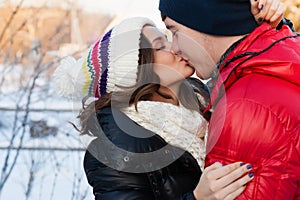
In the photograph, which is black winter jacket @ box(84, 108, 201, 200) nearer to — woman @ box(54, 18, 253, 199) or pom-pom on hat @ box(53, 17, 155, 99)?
woman @ box(54, 18, 253, 199)

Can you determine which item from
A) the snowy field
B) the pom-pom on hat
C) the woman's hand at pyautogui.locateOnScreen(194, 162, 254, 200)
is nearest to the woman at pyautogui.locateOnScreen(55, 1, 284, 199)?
the pom-pom on hat

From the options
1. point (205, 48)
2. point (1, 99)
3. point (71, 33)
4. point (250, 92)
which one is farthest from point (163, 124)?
point (71, 33)

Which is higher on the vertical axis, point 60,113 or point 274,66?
point 274,66

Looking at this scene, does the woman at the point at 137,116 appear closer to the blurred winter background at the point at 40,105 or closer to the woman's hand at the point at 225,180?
the woman's hand at the point at 225,180

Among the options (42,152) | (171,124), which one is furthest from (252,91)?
(42,152)

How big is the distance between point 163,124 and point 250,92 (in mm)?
583

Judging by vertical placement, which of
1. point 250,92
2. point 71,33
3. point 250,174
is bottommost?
point 71,33

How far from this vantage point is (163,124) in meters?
1.99

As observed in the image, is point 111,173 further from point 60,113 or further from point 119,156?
point 60,113

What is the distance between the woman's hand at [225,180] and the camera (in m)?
1.47

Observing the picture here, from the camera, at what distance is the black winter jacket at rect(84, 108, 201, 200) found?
1.86 meters

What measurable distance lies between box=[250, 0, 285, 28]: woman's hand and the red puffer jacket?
114 mm

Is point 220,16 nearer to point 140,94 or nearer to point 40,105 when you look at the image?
point 140,94

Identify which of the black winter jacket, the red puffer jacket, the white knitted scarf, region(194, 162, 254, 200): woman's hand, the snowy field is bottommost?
the snowy field
